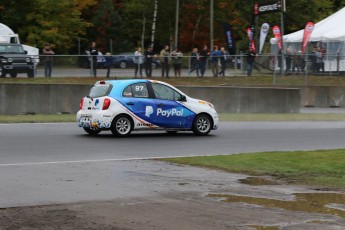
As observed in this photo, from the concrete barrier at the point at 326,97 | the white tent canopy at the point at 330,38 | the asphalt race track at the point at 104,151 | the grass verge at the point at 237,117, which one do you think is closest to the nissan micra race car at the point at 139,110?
the asphalt race track at the point at 104,151

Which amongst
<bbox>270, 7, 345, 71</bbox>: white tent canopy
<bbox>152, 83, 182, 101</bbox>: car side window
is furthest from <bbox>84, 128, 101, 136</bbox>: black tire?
<bbox>270, 7, 345, 71</bbox>: white tent canopy

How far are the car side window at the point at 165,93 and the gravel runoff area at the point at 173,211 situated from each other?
8166 mm

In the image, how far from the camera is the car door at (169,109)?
21344mm

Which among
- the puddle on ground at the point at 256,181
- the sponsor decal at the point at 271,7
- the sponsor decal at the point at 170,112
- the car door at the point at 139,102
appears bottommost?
the puddle on ground at the point at 256,181

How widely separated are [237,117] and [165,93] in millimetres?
7928

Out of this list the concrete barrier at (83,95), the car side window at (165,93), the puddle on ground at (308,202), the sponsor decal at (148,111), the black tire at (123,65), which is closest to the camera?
the puddle on ground at (308,202)

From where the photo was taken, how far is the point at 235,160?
16156mm

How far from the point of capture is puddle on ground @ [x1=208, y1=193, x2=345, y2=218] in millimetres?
10711

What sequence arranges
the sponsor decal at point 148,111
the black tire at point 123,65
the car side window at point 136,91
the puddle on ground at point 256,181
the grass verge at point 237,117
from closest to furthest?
the puddle on ground at point 256,181
the car side window at point 136,91
the sponsor decal at point 148,111
the grass verge at point 237,117
the black tire at point 123,65

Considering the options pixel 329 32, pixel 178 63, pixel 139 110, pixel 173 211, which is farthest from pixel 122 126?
pixel 329 32

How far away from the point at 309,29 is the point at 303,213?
36.4 meters

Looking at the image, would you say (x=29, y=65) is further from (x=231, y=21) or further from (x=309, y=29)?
(x=231, y=21)

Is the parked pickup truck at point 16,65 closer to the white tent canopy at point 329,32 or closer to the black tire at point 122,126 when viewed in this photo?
the black tire at point 122,126

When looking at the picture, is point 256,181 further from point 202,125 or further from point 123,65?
point 123,65
